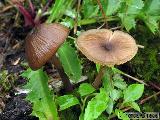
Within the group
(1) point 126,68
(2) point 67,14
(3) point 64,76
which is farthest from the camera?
(2) point 67,14

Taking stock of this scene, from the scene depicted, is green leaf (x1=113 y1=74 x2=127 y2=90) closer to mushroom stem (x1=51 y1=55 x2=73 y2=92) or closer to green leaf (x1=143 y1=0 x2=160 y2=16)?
mushroom stem (x1=51 y1=55 x2=73 y2=92)

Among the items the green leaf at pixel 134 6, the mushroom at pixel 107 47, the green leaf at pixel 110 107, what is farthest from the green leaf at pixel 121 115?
the green leaf at pixel 134 6

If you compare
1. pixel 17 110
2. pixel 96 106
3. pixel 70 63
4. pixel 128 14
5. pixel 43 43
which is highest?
pixel 43 43

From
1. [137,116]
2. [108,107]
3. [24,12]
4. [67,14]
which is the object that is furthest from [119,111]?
[24,12]

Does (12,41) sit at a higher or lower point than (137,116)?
higher

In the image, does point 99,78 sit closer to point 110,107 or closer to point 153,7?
point 110,107

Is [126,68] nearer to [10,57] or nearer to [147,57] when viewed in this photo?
[147,57]

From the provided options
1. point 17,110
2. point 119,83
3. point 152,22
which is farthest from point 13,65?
point 152,22
